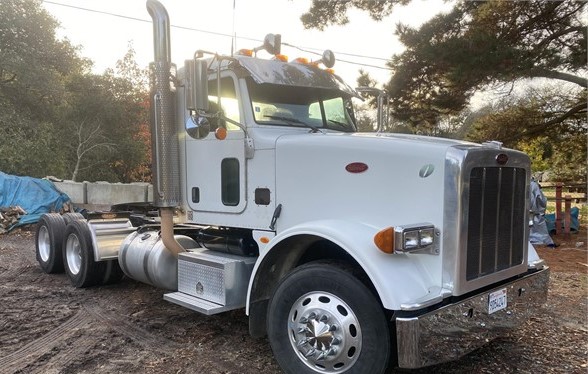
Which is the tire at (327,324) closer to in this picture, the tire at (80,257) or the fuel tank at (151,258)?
the fuel tank at (151,258)

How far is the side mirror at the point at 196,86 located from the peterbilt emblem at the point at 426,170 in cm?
182

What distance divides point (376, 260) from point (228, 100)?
7.22 ft

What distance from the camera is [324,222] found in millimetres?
3498

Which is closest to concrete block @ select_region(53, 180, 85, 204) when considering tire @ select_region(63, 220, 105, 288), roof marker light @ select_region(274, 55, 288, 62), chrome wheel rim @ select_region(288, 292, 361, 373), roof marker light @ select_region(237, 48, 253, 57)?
tire @ select_region(63, 220, 105, 288)

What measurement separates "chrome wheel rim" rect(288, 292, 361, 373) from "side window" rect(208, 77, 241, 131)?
1.82m

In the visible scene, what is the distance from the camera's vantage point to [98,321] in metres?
4.99

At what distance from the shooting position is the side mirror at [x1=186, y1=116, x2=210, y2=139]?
420 centimetres

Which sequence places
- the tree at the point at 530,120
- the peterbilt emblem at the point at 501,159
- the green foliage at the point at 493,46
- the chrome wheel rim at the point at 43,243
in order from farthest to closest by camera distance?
the tree at the point at 530,120 → the green foliage at the point at 493,46 → the chrome wheel rim at the point at 43,243 → the peterbilt emblem at the point at 501,159

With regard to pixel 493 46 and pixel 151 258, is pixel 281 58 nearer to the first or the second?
pixel 151 258

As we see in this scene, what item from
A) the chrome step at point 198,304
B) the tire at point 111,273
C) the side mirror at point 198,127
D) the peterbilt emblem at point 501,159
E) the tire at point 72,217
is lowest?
the tire at point 111,273

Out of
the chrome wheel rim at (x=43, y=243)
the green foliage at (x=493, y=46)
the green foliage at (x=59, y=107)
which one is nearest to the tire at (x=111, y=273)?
the chrome wheel rim at (x=43, y=243)

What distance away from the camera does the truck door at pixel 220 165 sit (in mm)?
4391

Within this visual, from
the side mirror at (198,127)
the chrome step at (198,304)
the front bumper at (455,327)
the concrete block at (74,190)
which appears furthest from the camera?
the concrete block at (74,190)

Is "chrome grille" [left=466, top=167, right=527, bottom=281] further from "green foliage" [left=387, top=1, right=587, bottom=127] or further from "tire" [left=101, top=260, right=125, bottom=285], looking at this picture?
"green foliage" [left=387, top=1, right=587, bottom=127]
